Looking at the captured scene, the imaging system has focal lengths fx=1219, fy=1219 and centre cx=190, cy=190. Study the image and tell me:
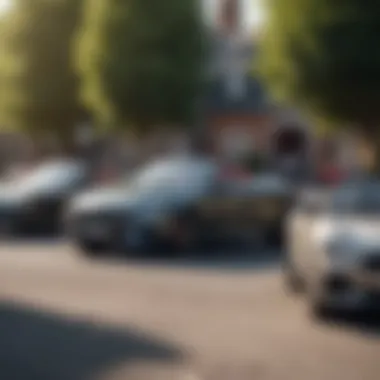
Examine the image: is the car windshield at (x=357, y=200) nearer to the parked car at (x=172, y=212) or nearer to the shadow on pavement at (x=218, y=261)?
the shadow on pavement at (x=218, y=261)

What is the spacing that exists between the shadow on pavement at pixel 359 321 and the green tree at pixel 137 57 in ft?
72.5

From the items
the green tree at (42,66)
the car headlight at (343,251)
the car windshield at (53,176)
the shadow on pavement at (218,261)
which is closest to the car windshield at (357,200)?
the car headlight at (343,251)

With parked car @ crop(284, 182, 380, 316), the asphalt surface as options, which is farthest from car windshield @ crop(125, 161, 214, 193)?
parked car @ crop(284, 182, 380, 316)

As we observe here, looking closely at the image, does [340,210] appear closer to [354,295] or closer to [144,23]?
[354,295]

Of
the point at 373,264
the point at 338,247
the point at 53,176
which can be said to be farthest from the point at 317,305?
the point at 53,176

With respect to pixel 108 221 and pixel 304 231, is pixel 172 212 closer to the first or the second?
pixel 108 221

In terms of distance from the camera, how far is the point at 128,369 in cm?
893

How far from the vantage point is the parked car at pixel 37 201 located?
21.6 metres

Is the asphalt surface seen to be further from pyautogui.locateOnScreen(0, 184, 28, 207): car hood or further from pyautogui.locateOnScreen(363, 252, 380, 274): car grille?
pyautogui.locateOnScreen(0, 184, 28, 207): car hood

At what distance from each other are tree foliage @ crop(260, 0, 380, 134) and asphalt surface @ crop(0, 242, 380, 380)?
25.0 feet

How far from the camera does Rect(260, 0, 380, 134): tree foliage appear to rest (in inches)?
884

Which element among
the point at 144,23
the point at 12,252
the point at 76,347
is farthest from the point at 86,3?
the point at 76,347

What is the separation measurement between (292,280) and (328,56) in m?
10.3

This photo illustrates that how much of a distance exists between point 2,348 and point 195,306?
3.03 m
